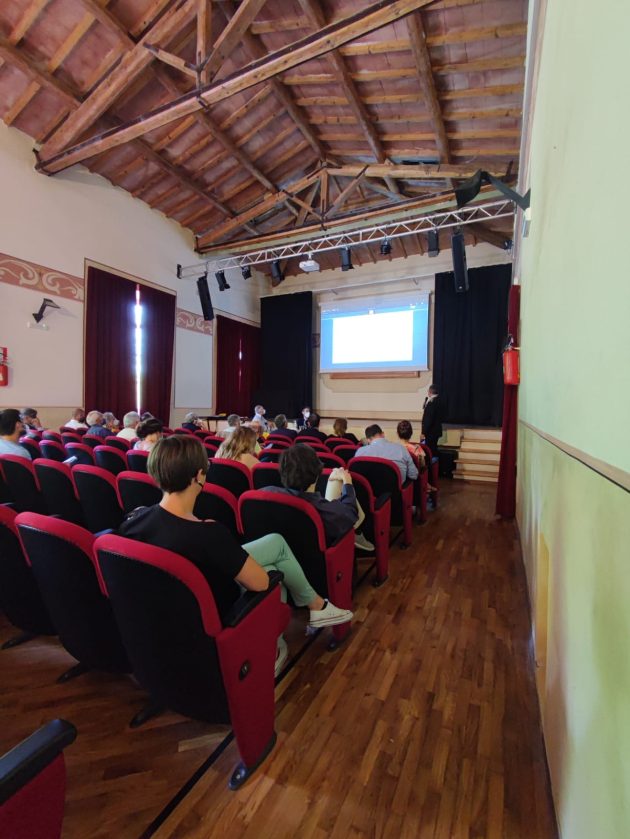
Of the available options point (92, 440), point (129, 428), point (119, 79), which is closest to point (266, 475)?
point (92, 440)

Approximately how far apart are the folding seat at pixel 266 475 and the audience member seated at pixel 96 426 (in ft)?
9.05

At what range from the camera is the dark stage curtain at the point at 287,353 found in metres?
10.8

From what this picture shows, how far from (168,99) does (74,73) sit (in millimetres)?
1273

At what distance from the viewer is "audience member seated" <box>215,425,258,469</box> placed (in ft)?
9.27

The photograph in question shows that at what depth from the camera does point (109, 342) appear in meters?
7.63

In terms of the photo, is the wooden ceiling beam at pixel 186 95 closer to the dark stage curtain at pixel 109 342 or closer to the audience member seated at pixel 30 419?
the dark stage curtain at pixel 109 342

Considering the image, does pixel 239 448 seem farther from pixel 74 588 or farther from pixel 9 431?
pixel 9 431

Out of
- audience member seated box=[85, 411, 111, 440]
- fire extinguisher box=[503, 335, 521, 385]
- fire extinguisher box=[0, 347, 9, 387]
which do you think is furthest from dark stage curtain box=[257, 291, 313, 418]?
fire extinguisher box=[503, 335, 521, 385]

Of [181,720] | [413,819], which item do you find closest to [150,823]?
[181,720]

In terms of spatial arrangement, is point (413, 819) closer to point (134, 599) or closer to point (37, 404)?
point (134, 599)

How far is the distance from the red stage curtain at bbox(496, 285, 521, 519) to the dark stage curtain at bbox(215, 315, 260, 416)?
7.74 m

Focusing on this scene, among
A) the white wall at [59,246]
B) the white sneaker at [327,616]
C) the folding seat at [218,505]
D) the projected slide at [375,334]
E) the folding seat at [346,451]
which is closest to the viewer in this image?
the white sneaker at [327,616]

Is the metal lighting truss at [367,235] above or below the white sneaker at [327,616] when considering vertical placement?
above

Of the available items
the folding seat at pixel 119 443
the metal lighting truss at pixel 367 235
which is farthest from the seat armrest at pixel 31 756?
the metal lighting truss at pixel 367 235
